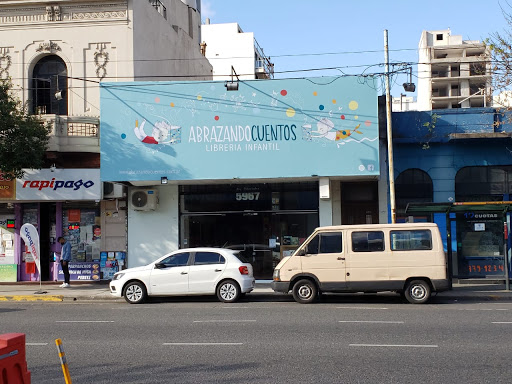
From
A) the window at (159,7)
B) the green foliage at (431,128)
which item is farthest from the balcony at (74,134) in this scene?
the green foliage at (431,128)

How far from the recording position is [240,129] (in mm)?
20328

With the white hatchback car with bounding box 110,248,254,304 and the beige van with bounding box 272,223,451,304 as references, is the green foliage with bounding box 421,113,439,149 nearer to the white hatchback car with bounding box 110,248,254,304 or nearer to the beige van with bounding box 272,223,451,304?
the beige van with bounding box 272,223,451,304

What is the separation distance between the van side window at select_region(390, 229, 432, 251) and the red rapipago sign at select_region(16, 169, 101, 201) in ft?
35.2

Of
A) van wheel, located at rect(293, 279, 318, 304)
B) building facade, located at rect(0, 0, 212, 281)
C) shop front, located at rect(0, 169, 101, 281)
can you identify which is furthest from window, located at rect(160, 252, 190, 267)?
shop front, located at rect(0, 169, 101, 281)

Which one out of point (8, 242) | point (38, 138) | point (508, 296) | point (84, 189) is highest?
point (38, 138)

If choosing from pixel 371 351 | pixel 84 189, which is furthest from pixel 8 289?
pixel 371 351

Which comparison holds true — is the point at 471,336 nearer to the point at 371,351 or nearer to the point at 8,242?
the point at 371,351

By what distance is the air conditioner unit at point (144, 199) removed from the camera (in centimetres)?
2133

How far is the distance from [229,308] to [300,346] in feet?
18.2

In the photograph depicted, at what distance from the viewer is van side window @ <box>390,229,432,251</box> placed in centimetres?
1527

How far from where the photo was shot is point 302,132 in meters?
20.1

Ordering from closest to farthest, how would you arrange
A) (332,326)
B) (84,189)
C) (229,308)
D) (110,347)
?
(110,347), (332,326), (229,308), (84,189)

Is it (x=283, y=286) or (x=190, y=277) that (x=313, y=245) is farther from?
(x=190, y=277)

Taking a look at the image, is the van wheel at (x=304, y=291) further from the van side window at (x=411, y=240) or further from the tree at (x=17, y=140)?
the tree at (x=17, y=140)
